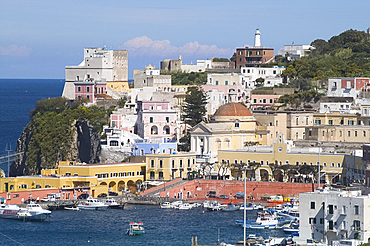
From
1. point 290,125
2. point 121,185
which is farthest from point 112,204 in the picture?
point 290,125

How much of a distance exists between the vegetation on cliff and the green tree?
23.2ft

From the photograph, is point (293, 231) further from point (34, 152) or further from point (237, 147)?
point (34, 152)

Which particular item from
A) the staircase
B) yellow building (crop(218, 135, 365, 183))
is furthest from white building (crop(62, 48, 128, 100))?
the staircase

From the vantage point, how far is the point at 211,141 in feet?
296

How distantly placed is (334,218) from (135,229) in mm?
21000

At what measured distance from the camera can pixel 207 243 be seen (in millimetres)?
61844

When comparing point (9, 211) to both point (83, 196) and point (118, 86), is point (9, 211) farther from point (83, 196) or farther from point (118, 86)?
point (118, 86)

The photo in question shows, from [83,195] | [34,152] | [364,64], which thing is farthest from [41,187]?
[364,64]

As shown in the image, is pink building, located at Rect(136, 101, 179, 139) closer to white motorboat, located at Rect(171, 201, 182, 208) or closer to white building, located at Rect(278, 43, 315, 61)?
white motorboat, located at Rect(171, 201, 182, 208)

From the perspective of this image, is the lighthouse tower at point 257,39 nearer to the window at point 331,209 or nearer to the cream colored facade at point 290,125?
the cream colored facade at point 290,125

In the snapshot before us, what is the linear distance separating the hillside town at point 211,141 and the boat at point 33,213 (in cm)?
567

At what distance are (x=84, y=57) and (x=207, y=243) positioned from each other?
50.8 metres

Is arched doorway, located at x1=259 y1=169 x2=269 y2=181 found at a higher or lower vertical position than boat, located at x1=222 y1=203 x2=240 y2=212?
higher

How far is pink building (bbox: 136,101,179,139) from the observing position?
9469 cm
